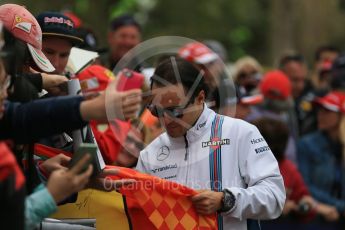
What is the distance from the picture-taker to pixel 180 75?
249 inches

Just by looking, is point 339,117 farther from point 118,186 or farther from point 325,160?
point 118,186

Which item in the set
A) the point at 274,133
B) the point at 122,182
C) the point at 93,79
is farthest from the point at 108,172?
the point at 274,133

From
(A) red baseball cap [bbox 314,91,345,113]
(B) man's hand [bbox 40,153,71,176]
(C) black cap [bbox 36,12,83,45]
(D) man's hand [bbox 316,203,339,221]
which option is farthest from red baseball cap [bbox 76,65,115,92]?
(A) red baseball cap [bbox 314,91,345,113]

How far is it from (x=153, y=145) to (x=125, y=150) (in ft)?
3.10

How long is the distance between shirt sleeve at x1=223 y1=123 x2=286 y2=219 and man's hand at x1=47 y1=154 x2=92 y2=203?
134 cm

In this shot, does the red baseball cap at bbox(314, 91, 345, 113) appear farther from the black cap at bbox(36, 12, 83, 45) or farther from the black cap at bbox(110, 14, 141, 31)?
the black cap at bbox(36, 12, 83, 45)

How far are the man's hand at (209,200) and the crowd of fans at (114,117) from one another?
674 mm

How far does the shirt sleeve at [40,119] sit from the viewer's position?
488cm

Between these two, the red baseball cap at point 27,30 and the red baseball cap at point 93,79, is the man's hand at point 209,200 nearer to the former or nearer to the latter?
the red baseball cap at point 27,30

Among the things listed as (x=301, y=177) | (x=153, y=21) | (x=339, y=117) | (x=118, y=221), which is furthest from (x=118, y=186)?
(x=153, y=21)

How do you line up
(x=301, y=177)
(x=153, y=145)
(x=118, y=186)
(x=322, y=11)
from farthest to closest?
(x=322, y=11) < (x=301, y=177) < (x=153, y=145) < (x=118, y=186)

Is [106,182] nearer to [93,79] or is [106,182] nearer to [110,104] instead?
[110,104]

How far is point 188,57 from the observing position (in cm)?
685

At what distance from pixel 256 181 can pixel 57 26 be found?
1.97 m
